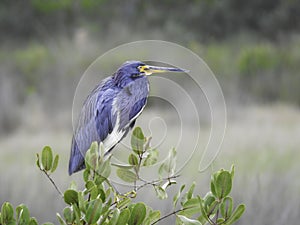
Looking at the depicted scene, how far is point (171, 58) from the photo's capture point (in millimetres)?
1475

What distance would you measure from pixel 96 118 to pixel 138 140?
0.18 m

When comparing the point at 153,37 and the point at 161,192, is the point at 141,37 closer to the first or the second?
the point at 153,37

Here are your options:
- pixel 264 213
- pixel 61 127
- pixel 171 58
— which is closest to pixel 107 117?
pixel 171 58

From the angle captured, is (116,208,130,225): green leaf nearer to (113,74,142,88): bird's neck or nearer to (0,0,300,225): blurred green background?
(113,74,142,88): bird's neck

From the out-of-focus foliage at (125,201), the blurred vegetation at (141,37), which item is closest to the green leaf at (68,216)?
the out-of-focus foliage at (125,201)

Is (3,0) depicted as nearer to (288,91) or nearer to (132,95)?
(288,91)

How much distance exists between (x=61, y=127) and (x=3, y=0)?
8.64 feet

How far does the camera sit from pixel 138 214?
3.58ft

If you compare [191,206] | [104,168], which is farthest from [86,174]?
[191,206]

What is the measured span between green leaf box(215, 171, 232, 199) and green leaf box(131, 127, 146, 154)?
0.47 ft

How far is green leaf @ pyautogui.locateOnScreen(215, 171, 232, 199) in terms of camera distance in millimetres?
1061

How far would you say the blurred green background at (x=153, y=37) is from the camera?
16.9 ft

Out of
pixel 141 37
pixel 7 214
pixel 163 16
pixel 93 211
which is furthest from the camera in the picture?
pixel 163 16

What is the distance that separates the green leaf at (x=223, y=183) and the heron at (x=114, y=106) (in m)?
0.22
